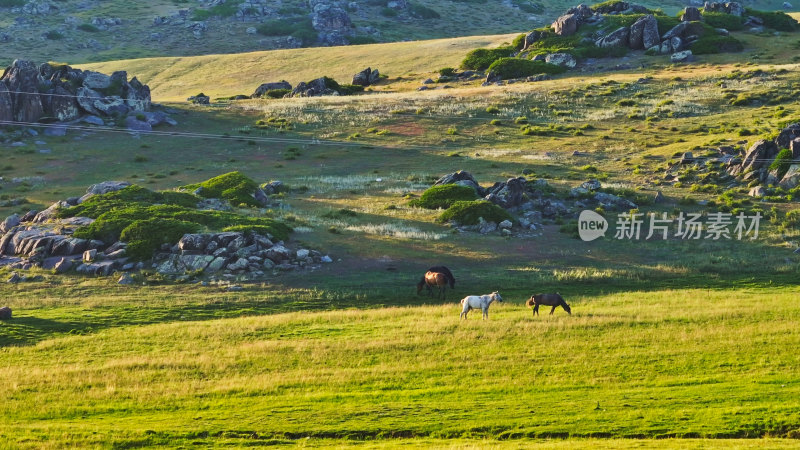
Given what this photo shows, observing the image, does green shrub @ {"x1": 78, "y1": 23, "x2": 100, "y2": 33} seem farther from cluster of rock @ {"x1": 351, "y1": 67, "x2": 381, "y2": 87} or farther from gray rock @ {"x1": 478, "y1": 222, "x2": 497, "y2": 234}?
gray rock @ {"x1": 478, "y1": 222, "x2": 497, "y2": 234}

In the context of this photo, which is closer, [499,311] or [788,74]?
[499,311]

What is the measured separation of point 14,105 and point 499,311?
69414mm

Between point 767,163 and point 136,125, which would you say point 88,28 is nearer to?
point 136,125

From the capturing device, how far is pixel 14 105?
85812mm

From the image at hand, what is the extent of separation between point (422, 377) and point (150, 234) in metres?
25.1

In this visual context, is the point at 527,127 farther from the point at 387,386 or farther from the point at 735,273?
the point at 387,386

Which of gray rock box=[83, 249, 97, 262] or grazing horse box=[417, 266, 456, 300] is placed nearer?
grazing horse box=[417, 266, 456, 300]

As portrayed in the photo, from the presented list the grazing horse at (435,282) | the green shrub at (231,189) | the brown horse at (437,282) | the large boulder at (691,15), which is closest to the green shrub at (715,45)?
the large boulder at (691,15)

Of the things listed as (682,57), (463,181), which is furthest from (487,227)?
(682,57)

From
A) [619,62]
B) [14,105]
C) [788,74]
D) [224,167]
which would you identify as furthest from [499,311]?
[619,62]

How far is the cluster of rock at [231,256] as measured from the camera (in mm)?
43625

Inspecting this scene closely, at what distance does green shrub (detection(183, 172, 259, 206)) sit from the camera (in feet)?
194

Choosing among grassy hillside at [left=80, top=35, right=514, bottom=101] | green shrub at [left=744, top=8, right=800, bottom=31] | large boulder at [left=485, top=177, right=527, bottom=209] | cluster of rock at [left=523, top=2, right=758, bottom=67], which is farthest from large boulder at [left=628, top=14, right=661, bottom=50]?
large boulder at [left=485, top=177, right=527, bottom=209]

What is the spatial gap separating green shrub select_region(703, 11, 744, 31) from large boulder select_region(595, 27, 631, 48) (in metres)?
13.8
